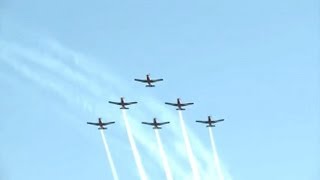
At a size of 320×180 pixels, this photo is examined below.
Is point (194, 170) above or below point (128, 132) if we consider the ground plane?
below

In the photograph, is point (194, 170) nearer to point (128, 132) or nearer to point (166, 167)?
point (166, 167)

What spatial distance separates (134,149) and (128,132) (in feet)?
28.1

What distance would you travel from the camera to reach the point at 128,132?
199 metres

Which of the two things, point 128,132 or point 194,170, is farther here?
point 128,132

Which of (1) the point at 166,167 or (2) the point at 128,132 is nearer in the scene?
(1) the point at 166,167

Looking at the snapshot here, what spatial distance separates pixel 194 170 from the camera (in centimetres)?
18350

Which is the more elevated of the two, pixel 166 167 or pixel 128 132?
→ pixel 128 132

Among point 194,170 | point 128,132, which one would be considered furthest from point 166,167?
point 128,132

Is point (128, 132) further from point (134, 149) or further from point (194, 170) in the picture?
point (194, 170)

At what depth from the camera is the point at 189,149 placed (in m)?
194

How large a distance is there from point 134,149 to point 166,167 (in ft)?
40.7

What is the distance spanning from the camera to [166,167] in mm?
185375

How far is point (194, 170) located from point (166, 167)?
800cm

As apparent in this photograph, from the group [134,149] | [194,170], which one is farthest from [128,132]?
[194,170]
